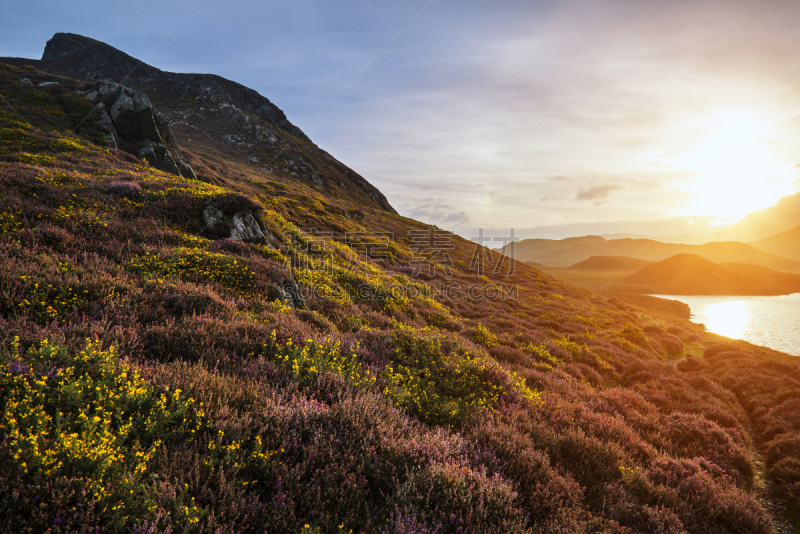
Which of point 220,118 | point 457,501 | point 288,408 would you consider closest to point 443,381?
point 457,501

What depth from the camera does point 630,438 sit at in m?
6.11

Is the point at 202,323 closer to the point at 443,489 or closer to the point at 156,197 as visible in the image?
the point at 443,489

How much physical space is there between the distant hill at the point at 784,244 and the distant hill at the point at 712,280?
169m

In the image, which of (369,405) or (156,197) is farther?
(156,197)

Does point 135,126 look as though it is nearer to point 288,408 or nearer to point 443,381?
point 288,408

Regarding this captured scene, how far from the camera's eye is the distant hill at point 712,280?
58.0 m

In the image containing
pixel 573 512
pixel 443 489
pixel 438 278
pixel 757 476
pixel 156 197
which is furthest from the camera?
pixel 438 278

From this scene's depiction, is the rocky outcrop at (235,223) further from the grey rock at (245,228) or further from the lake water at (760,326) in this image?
the lake water at (760,326)

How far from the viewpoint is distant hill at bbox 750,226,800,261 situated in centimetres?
17300

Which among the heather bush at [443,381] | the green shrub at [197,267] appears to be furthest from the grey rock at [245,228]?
the heather bush at [443,381]

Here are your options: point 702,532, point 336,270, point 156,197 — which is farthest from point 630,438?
point 156,197

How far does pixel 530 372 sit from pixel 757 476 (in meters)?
4.91

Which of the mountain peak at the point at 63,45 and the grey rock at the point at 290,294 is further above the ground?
the mountain peak at the point at 63,45

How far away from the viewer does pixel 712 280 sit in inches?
2527
